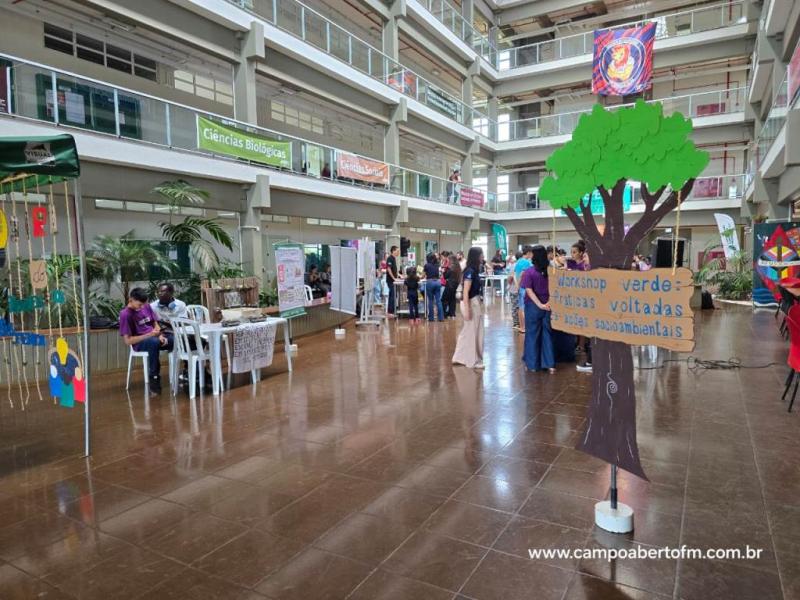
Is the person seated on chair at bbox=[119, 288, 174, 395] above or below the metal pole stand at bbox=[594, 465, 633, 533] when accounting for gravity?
above

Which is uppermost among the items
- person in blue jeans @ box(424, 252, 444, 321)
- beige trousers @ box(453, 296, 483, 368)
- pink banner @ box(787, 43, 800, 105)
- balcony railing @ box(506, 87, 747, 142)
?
balcony railing @ box(506, 87, 747, 142)

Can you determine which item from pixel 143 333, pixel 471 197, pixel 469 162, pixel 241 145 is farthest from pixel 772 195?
pixel 143 333

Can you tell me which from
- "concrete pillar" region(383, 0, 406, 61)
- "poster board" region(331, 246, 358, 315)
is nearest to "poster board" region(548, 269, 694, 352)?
"poster board" region(331, 246, 358, 315)

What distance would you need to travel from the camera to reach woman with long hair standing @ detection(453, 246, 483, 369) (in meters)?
6.48

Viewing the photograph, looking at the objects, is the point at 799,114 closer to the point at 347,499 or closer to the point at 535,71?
the point at 347,499

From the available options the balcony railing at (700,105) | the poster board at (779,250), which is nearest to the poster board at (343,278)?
the poster board at (779,250)

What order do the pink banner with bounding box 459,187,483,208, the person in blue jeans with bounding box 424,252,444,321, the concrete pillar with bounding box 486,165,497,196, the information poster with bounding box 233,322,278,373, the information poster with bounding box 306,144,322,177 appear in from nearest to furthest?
1. the information poster with bounding box 233,322,278,373
2. the person in blue jeans with bounding box 424,252,444,321
3. the information poster with bounding box 306,144,322,177
4. the pink banner with bounding box 459,187,483,208
5. the concrete pillar with bounding box 486,165,497,196

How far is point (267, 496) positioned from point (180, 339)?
121 inches

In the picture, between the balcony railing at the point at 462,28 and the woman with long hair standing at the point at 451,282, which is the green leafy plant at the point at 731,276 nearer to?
the woman with long hair standing at the point at 451,282

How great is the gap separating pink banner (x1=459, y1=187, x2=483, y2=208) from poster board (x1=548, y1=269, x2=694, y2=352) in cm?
1822

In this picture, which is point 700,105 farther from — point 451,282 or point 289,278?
point 289,278

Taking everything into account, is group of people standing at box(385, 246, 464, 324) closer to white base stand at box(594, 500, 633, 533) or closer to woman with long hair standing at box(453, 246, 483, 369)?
woman with long hair standing at box(453, 246, 483, 369)

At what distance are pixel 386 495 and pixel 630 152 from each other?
2391 millimetres

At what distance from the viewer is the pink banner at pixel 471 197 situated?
20.7m
